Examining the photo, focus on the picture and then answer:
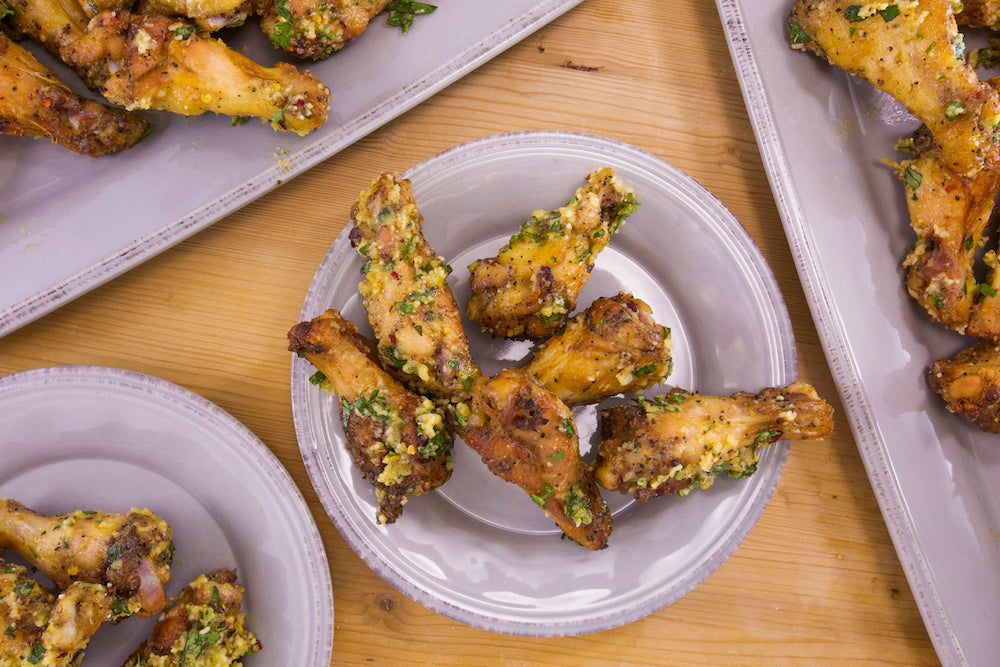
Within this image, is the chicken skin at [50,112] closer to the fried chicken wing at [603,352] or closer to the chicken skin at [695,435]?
the fried chicken wing at [603,352]

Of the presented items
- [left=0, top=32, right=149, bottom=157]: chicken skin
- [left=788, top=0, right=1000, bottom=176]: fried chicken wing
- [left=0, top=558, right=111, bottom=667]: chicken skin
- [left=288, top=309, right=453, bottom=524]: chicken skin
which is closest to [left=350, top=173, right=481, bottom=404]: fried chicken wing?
[left=288, top=309, right=453, bottom=524]: chicken skin

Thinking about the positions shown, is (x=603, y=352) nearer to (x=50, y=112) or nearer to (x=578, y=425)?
(x=578, y=425)

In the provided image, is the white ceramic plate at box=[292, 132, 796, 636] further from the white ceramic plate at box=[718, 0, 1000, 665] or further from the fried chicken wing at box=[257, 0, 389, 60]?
the fried chicken wing at box=[257, 0, 389, 60]

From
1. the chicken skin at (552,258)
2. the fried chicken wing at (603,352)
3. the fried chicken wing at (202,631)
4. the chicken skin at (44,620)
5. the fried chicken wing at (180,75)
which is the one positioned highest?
the fried chicken wing at (180,75)

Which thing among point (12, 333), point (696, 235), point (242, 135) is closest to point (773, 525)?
point (696, 235)

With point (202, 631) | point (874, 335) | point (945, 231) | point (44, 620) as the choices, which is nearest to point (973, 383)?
point (874, 335)

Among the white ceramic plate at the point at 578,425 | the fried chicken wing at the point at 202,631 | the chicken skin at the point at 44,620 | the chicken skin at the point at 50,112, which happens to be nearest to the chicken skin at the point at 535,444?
the white ceramic plate at the point at 578,425

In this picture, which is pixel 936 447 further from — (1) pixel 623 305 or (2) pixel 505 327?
(2) pixel 505 327
